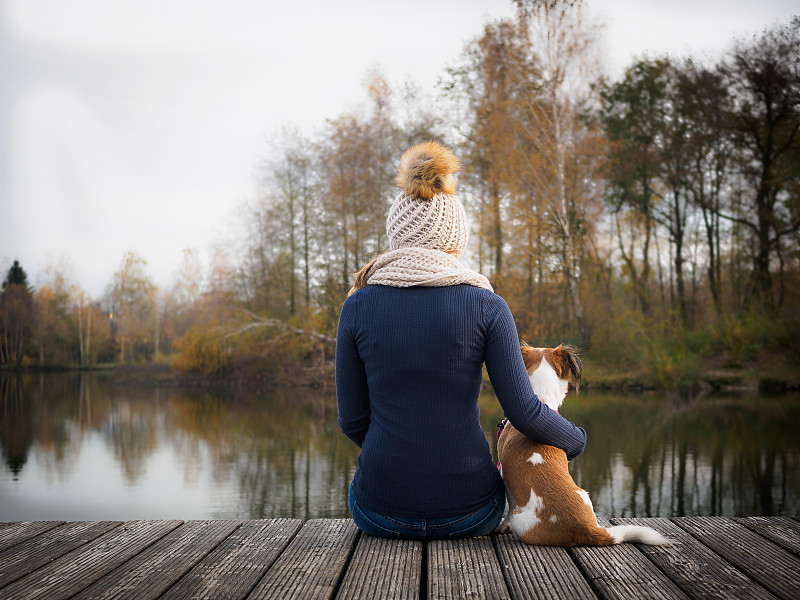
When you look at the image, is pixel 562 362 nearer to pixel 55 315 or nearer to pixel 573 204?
pixel 573 204

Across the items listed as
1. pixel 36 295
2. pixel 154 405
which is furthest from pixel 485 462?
pixel 36 295

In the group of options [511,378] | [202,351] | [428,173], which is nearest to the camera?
[511,378]

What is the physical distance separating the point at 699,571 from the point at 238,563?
1219mm

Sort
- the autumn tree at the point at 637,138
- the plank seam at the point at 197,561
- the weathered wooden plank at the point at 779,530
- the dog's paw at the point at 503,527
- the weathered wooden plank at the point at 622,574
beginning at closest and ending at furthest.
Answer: the weathered wooden plank at the point at 622,574
the plank seam at the point at 197,561
the weathered wooden plank at the point at 779,530
the dog's paw at the point at 503,527
the autumn tree at the point at 637,138

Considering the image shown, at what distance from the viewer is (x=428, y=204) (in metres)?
1.99

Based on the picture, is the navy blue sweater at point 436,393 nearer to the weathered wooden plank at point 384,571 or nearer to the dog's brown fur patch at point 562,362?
the weathered wooden plank at point 384,571

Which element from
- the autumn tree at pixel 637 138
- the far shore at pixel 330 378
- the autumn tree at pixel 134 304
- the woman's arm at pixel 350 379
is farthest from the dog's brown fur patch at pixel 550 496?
the autumn tree at pixel 134 304

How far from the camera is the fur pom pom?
197 centimetres

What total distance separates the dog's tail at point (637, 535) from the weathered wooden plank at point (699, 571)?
16 mm

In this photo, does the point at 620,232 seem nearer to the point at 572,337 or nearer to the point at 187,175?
the point at 572,337

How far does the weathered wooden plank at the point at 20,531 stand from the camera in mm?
2104

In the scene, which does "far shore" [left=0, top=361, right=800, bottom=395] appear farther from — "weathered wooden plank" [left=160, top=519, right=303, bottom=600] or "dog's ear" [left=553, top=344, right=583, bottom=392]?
"weathered wooden plank" [left=160, top=519, right=303, bottom=600]

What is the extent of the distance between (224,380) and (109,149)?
11.0m

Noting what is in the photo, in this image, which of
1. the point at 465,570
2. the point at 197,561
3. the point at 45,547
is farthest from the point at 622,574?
the point at 45,547
